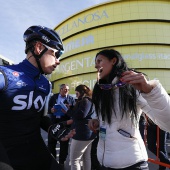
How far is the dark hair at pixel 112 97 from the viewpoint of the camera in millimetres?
1606

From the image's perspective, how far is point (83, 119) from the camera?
3.45 meters

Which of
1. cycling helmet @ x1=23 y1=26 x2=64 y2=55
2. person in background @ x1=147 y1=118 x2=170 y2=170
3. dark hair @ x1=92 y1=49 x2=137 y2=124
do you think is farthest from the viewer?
person in background @ x1=147 y1=118 x2=170 y2=170

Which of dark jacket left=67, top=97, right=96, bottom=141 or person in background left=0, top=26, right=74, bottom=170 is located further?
dark jacket left=67, top=97, right=96, bottom=141

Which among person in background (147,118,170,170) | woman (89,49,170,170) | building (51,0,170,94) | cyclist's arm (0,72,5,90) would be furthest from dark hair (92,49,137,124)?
building (51,0,170,94)

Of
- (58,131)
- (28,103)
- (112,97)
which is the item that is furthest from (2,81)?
(112,97)

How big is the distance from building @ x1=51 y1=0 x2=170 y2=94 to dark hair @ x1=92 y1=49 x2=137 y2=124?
20833 millimetres

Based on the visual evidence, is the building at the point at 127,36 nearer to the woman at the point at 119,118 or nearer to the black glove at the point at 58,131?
the woman at the point at 119,118

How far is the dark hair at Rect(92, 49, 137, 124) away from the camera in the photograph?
1606 millimetres

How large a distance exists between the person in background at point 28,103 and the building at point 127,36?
21031 millimetres

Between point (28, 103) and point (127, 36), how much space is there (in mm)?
24403

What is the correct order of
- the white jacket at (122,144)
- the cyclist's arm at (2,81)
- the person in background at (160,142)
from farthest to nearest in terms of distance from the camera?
1. the person in background at (160,142)
2. the white jacket at (122,144)
3. the cyclist's arm at (2,81)

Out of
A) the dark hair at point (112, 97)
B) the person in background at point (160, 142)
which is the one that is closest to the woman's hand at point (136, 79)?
the dark hair at point (112, 97)

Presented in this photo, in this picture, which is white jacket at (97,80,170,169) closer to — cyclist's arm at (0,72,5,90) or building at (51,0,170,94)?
cyclist's arm at (0,72,5,90)

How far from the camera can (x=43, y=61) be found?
1729 millimetres
